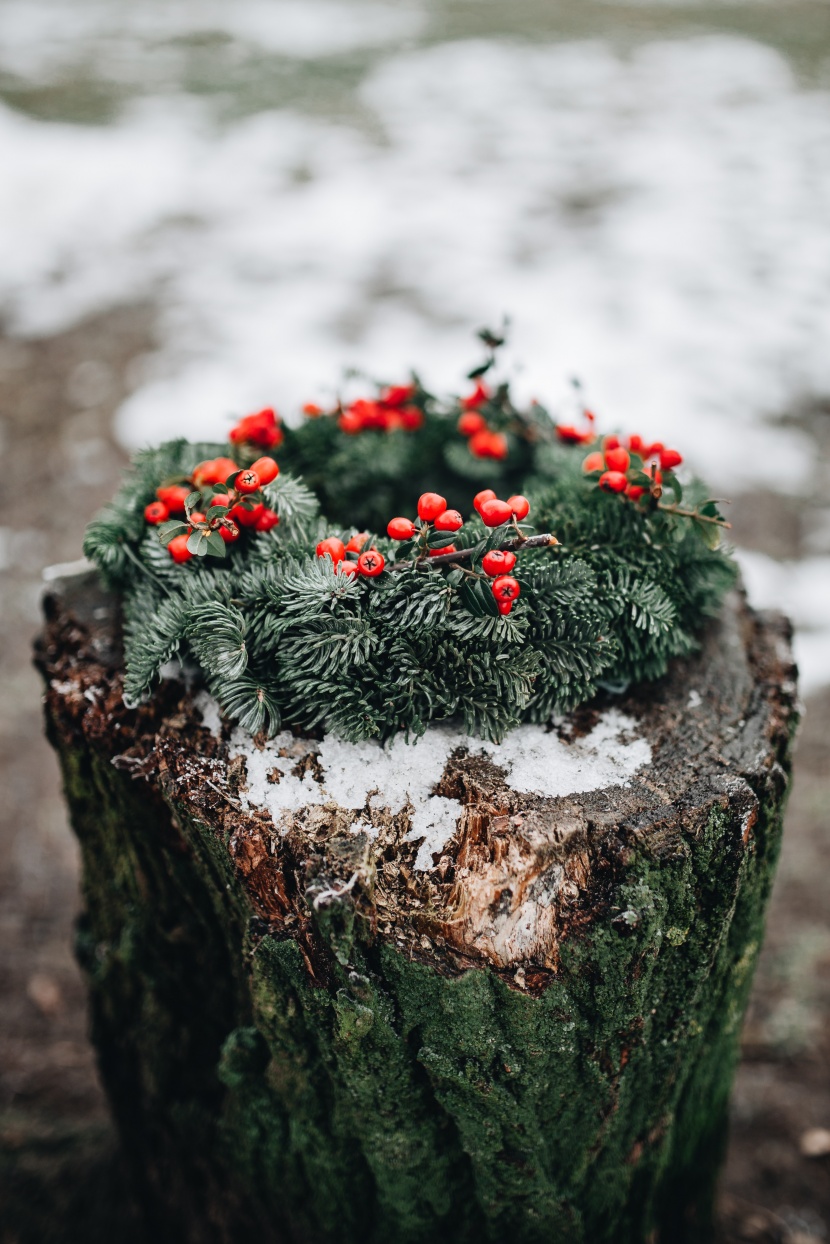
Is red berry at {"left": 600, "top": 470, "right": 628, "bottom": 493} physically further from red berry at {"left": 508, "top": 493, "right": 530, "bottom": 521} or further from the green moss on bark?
the green moss on bark

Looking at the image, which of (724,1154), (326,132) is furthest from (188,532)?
(326,132)

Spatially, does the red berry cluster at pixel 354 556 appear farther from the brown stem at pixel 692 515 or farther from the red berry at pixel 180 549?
the brown stem at pixel 692 515

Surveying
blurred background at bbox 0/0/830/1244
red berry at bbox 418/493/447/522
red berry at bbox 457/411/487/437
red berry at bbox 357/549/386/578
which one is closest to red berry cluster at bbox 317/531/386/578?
red berry at bbox 357/549/386/578

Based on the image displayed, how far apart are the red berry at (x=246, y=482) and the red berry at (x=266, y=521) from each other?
83 mm

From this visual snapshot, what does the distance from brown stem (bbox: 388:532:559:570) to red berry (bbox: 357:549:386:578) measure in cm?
5

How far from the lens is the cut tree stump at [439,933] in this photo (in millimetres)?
1378

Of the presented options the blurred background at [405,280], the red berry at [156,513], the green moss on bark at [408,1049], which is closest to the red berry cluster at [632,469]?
the green moss on bark at [408,1049]

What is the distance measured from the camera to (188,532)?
162cm

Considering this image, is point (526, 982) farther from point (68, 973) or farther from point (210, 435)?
point (210, 435)

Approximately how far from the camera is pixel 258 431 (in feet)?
6.23

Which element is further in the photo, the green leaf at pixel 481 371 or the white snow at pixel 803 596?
the white snow at pixel 803 596

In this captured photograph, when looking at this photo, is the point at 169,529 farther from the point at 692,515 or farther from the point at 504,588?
the point at 692,515

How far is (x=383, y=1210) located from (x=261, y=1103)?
12.5 inches

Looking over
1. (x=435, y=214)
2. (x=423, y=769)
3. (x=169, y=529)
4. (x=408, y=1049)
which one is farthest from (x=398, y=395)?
(x=435, y=214)
